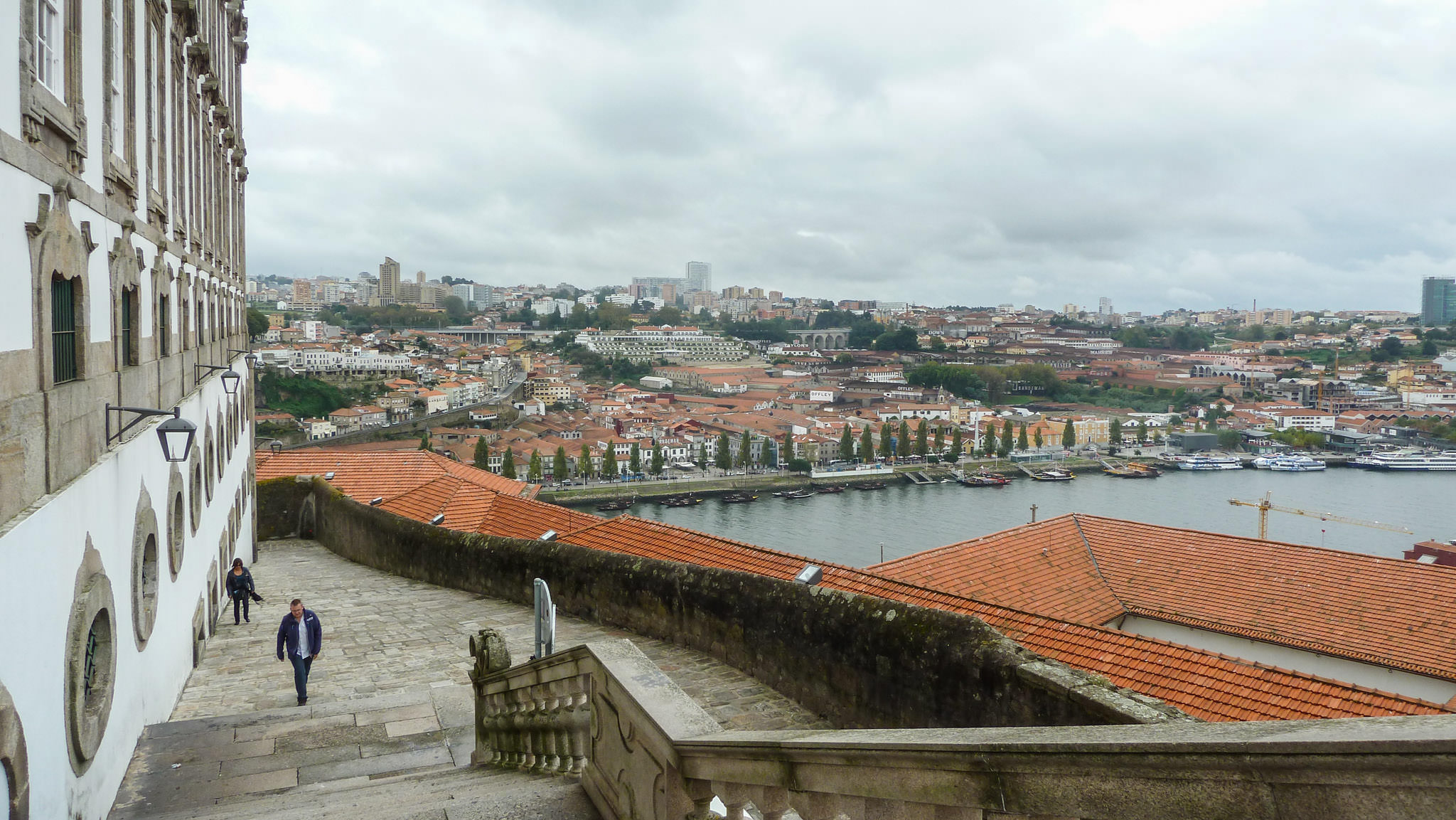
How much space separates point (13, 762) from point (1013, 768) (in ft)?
10.7

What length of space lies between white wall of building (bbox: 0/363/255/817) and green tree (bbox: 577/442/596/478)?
59.7 meters

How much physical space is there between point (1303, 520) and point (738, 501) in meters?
35.5

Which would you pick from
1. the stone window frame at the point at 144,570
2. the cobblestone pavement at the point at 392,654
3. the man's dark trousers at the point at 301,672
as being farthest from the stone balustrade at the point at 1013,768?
the man's dark trousers at the point at 301,672

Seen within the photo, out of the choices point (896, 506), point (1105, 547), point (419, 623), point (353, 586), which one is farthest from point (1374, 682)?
point (896, 506)

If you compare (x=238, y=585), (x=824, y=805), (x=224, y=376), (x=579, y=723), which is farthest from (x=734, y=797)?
(x=224, y=376)

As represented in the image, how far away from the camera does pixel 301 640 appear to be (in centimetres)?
677

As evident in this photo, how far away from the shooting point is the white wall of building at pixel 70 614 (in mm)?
3381

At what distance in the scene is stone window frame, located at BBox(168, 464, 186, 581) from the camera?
22.6ft

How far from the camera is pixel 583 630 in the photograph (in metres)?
7.74

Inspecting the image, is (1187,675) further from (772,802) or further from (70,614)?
(70,614)

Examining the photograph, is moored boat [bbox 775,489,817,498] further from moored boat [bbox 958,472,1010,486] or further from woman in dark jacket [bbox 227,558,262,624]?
woman in dark jacket [bbox 227,558,262,624]

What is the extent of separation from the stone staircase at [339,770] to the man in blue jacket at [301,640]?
21cm

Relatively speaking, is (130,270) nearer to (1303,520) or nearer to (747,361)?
(1303,520)

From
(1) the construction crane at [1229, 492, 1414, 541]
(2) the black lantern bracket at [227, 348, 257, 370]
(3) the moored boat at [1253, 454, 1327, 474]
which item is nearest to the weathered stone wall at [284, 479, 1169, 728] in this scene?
(2) the black lantern bracket at [227, 348, 257, 370]
